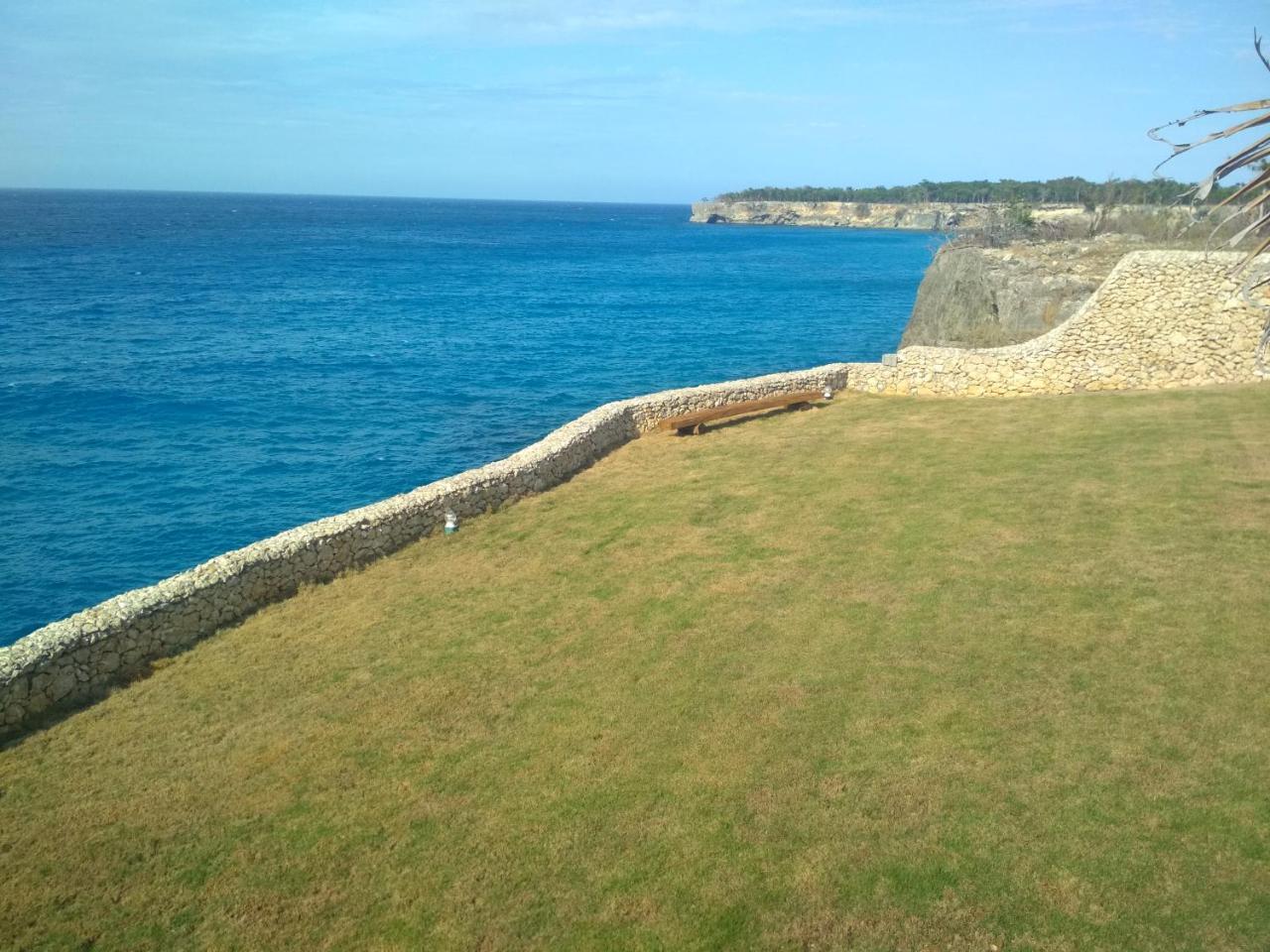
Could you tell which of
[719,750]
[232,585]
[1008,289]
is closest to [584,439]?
[232,585]

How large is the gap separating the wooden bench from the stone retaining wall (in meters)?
0.42

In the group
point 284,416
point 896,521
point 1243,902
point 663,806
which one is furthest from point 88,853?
point 284,416

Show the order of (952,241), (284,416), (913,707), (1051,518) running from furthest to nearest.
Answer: (952,241) < (284,416) < (1051,518) < (913,707)

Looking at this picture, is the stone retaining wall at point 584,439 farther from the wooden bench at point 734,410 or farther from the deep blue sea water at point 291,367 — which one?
the deep blue sea water at point 291,367

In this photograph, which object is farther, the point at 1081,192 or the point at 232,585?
the point at 1081,192

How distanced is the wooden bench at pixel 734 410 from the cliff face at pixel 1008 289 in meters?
10.5

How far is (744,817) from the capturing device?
27.1ft

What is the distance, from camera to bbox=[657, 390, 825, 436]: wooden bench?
21328mm

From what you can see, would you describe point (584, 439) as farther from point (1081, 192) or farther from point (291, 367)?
point (1081, 192)

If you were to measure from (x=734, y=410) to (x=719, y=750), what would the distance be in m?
13.6

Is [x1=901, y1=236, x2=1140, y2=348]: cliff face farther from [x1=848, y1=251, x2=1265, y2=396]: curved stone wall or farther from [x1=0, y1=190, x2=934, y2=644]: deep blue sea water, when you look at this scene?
[x1=0, y1=190, x2=934, y2=644]: deep blue sea water

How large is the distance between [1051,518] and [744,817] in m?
8.36

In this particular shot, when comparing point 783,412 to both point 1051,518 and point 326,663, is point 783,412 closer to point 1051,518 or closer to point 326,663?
point 1051,518

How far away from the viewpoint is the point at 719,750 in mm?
9250
